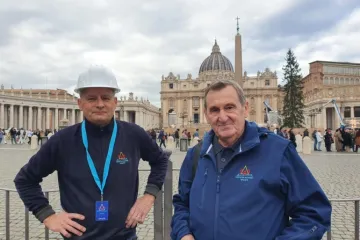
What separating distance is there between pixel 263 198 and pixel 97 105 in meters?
1.36

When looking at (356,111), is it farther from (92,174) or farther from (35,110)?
(92,174)

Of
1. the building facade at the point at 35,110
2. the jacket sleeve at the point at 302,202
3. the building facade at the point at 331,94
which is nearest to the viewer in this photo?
the jacket sleeve at the point at 302,202

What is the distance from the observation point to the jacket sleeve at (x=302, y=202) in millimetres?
1854

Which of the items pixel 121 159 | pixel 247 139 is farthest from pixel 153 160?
pixel 247 139

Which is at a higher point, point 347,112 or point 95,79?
point 347,112

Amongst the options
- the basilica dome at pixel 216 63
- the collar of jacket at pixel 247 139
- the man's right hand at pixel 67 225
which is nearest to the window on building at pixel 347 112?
the basilica dome at pixel 216 63

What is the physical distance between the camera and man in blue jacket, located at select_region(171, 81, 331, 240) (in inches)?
75.1

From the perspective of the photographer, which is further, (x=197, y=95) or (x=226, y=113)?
(x=197, y=95)

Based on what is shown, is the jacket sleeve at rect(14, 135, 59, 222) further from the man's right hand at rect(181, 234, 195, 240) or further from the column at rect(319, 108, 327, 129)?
the column at rect(319, 108, 327, 129)

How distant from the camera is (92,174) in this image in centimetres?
232

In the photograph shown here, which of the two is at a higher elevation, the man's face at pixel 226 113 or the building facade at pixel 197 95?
the building facade at pixel 197 95

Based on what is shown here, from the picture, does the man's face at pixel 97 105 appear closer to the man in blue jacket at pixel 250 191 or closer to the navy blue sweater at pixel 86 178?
the navy blue sweater at pixel 86 178

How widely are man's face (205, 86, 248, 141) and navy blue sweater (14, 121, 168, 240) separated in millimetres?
751

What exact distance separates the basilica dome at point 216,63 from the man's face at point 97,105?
105382 millimetres
